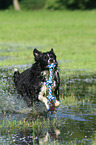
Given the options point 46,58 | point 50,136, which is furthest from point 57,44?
point 50,136

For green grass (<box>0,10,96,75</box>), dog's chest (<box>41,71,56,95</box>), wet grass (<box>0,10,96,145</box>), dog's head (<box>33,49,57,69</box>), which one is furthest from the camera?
green grass (<box>0,10,96,75</box>)

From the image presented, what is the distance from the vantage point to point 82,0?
175 feet

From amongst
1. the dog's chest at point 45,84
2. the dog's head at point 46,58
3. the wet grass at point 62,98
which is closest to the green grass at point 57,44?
the wet grass at point 62,98

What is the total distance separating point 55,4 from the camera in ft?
179

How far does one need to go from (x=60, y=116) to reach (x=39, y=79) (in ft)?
2.61

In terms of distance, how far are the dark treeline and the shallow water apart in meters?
42.9

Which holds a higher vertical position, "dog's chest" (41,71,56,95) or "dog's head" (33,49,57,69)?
"dog's head" (33,49,57,69)

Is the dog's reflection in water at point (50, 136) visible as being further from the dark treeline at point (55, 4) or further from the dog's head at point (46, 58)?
the dark treeline at point (55, 4)

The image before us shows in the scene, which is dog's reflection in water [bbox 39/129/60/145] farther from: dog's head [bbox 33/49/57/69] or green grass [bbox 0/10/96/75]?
green grass [bbox 0/10/96/75]

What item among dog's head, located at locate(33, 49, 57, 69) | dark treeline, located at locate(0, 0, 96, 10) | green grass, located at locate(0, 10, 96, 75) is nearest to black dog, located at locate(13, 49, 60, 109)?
dog's head, located at locate(33, 49, 57, 69)

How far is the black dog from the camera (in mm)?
7246

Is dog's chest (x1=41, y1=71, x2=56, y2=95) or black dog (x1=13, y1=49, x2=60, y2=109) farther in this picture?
dog's chest (x1=41, y1=71, x2=56, y2=95)

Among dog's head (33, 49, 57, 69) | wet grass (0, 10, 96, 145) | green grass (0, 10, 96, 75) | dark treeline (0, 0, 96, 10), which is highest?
dog's head (33, 49, 57, 69)

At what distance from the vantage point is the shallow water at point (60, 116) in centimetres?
638
